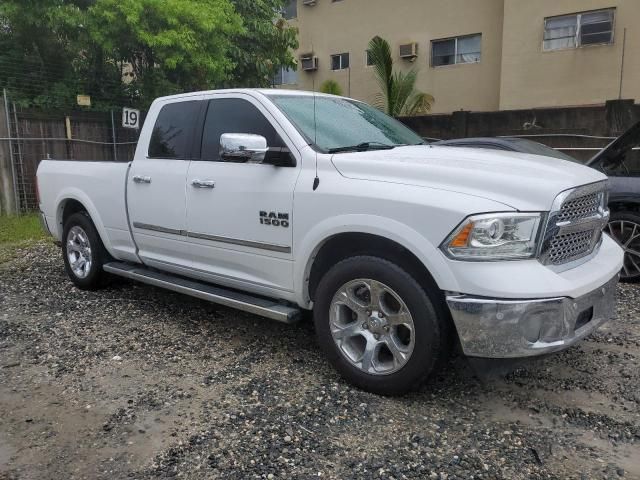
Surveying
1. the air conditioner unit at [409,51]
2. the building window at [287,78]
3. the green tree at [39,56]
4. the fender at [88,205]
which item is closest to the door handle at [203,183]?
the fender at [88,205]

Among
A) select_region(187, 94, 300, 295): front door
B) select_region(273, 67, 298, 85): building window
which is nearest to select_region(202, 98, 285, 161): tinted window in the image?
select_region(187, 94, 300, 295): front door

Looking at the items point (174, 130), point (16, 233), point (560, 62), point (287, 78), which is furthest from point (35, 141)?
point (560, 62)

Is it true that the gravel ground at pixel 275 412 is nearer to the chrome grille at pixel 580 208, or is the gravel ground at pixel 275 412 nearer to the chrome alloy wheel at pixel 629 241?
the chrome grille at pixel 580 208

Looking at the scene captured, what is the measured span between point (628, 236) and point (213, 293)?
4295 millimetres

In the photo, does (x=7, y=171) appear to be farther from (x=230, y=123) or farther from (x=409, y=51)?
(x=409, y=51)

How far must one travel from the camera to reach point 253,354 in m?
4.19

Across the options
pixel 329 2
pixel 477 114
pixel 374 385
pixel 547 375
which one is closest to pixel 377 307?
pixel 374 385

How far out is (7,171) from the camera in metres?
10.9

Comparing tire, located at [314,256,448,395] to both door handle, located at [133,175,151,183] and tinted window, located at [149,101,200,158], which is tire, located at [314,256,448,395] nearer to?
tinted window, located at [149,101,200,158]

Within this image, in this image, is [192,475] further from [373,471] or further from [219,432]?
[373,471]

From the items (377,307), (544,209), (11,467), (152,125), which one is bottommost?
(11,467)

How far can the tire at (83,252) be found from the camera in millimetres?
5645

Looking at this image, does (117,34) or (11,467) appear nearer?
(11,467)

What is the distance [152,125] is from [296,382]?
9.02 ft
